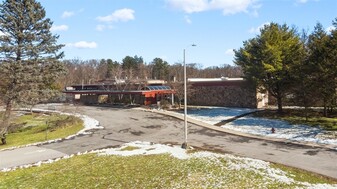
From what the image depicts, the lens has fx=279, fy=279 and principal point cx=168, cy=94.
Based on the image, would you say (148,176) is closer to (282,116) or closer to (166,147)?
(166,147)

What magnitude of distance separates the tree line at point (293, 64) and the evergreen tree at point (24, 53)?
25.8m

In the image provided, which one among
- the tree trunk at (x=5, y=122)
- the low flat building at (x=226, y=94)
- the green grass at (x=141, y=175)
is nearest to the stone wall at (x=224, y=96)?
the low flat building at (x=226, y=94)

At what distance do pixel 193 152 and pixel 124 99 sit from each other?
40452mm

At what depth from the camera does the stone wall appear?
4578 centimetres

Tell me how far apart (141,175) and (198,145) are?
8.94 metres

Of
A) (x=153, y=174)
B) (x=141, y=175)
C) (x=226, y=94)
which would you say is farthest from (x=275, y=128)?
(x=226, y=94)

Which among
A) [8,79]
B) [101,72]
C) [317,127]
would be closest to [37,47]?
[8,79]

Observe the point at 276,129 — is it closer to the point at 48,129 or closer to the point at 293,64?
the point at 293,64

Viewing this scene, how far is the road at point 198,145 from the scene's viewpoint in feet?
61.2

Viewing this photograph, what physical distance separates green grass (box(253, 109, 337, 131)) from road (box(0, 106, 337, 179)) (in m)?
8.84

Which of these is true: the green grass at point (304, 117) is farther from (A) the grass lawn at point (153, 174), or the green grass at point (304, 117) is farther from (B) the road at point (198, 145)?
(A) the grass lawn at point (153, 174)

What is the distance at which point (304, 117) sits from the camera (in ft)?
114

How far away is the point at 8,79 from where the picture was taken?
32.7 m

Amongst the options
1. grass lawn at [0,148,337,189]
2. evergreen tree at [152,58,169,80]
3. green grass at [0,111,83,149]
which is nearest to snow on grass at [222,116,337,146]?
grass lawn at [0,148,337,189]
